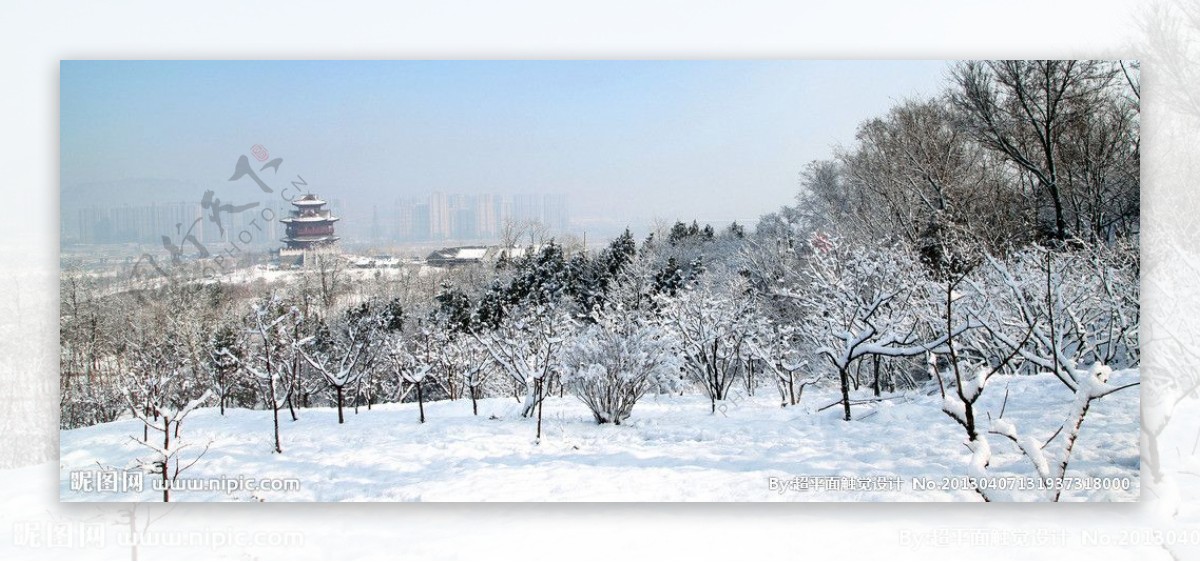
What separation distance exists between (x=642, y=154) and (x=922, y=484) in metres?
2.35

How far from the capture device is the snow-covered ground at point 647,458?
300cm

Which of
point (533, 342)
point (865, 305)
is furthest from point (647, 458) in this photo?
point (865, 305)

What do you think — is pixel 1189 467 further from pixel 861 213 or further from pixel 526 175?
pixel 526 175

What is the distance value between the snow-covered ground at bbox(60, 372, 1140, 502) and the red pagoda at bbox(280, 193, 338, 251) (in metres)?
1.03

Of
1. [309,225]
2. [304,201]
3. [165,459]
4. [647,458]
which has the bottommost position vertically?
[647,458]

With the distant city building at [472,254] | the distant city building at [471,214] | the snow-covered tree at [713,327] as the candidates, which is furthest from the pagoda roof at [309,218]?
the snow-covered tree at [713,327]

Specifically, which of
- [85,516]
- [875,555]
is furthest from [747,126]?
[85,516]

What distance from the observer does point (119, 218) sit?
2.95 metres

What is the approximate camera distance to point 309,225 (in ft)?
10.3

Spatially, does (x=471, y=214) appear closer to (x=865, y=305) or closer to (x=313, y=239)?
(x=313, y=239)

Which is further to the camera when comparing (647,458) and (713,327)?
(713,327)

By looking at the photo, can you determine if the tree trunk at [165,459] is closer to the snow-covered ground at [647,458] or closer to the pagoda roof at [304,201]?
the snow-covered ground at [647,458]

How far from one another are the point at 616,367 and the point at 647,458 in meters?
1.14

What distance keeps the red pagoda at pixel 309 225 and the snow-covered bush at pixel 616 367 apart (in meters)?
1.79
